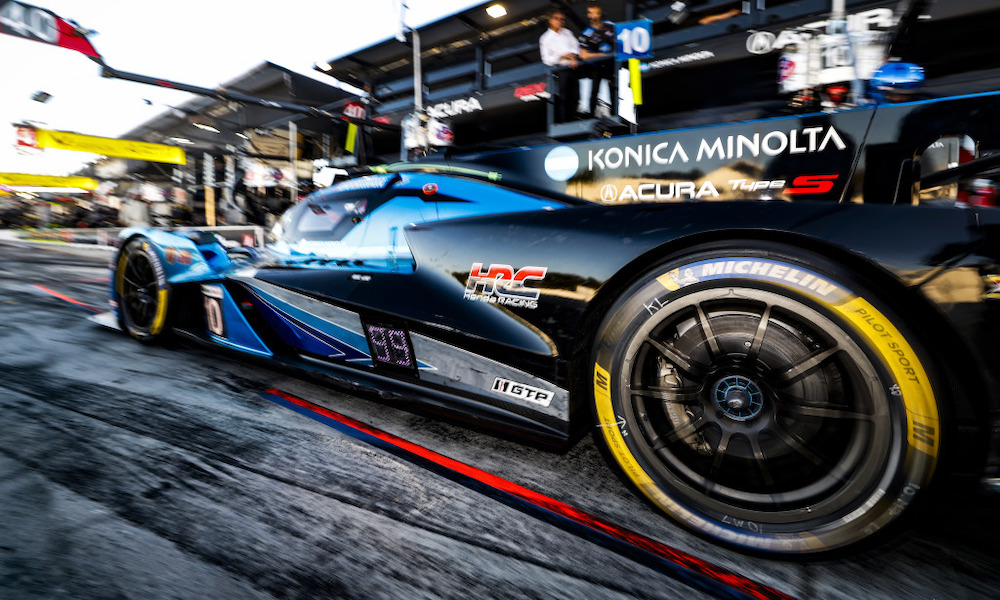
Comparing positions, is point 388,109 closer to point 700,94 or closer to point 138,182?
point 700,94

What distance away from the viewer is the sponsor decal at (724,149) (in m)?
1.48

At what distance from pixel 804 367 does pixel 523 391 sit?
2.38 ft

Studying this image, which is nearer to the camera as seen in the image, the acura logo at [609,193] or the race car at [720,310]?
the race car at [720,310]

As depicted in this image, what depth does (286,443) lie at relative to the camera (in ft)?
5.84

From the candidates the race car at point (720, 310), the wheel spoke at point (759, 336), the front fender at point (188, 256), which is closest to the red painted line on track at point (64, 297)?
the front fender at point (188, 256)

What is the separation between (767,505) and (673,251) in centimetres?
65

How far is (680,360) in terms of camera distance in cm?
125

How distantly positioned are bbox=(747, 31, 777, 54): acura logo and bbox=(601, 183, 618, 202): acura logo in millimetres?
5955

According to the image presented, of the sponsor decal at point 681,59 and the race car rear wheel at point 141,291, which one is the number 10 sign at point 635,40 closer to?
the sponsor decal at point 681,59

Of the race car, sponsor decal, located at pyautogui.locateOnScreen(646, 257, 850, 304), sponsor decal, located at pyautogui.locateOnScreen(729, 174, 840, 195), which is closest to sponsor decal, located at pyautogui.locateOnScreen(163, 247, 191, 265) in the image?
the race car

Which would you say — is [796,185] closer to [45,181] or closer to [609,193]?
[609,193]

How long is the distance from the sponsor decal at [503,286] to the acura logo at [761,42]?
21.3 ft

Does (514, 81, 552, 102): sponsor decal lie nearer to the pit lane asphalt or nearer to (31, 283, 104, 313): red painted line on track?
(31, 283, 104, 313): red painted line on track

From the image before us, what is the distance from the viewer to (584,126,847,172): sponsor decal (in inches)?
58.2
